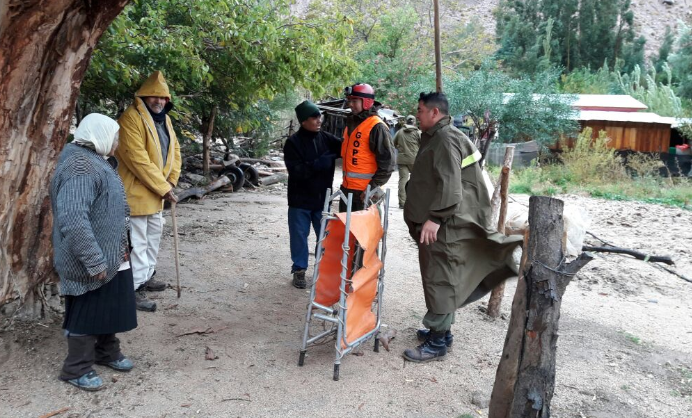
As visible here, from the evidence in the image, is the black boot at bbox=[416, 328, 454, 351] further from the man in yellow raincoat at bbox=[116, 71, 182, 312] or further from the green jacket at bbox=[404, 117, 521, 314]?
the man in yellow raincoat at bbox=[116, 71, 182, 312]

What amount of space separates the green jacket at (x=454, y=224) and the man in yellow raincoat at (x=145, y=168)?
2092 millimetres

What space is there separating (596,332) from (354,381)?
2486 millimetres

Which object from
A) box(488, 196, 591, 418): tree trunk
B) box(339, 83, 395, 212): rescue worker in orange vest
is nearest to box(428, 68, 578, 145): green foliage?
box(339, 83, 395, 212): rescue worker in orange vest

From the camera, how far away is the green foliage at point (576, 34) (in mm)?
32156

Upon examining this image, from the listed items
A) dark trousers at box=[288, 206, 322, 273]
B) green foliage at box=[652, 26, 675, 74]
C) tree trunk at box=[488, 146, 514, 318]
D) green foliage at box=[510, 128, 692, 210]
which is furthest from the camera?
green foliage at box=[652, 26, 675, 74]

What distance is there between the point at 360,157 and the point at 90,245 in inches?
91.9

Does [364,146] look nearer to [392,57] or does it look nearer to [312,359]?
[312,359]

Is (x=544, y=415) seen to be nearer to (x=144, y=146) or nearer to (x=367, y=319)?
(x=367, y=319)

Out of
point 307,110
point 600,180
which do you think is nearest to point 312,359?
point 307,110

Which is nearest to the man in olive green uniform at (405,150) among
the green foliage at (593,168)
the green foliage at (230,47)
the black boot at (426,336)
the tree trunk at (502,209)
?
the green foliage at (230,47)

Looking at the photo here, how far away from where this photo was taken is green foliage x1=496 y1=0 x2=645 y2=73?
32156 mm

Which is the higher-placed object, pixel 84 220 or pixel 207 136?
pixel 84 220

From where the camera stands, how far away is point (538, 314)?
2844 mm

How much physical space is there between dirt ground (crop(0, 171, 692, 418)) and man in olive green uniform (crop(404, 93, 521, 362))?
0.53 meters
